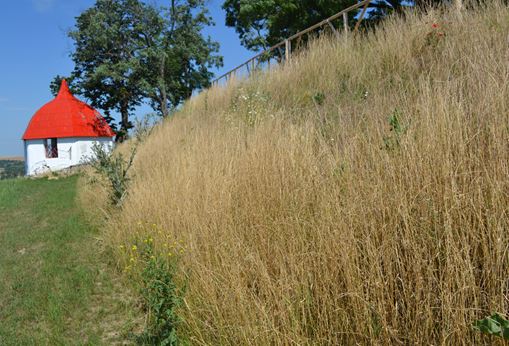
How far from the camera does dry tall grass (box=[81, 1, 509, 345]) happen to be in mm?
1632

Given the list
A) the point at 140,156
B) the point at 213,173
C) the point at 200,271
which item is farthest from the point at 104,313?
the point at 140,156

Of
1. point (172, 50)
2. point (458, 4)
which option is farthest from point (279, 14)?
point (458, 4)

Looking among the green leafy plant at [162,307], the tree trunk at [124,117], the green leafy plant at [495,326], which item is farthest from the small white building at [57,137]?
the green leafy plant at [495,326]

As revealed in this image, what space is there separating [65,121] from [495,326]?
29401mm

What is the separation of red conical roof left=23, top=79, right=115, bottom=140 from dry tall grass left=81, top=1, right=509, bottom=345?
84.8 ft

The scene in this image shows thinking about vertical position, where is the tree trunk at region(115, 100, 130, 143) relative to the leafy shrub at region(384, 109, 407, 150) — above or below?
above

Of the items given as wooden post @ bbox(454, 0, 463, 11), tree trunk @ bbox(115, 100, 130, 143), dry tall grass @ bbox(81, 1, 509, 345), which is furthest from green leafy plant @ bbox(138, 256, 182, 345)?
tree trunk @ bbox(115, 100, 130, 143)

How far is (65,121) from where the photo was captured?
2623 cm

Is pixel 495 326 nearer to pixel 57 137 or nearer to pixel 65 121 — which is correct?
pixel 57 137

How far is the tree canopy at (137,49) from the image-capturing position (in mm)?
26750

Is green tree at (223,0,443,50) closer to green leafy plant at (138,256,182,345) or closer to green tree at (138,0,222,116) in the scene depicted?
green tree at (138,0,222,116)

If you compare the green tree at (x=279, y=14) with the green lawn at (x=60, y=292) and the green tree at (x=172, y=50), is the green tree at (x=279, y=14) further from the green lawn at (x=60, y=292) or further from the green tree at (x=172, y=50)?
the green lawn at (x=60, y=292)

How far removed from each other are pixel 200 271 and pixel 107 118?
3136 centimetres

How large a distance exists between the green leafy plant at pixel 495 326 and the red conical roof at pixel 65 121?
28494 millimetres
